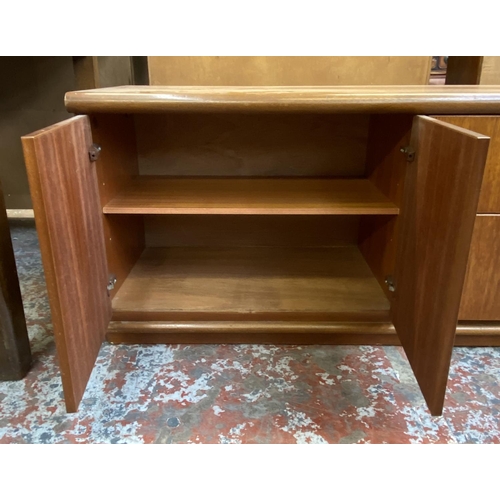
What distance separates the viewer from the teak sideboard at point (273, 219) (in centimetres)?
70

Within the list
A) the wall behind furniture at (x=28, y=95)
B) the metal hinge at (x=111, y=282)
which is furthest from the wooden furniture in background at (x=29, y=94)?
the metal hinge at (x=111, y=282)

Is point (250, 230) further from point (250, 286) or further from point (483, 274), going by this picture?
point (483, 274)

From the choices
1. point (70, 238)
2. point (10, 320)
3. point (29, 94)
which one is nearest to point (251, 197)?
point (70, 238)

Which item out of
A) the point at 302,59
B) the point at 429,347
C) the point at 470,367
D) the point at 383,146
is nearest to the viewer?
the point at 429,347

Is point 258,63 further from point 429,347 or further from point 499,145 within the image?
point 429,347

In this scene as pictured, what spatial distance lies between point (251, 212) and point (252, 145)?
393mm

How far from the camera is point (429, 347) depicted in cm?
74

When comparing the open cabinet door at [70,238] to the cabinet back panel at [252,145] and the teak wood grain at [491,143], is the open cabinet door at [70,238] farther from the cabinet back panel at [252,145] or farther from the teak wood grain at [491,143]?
the teak wood grain at [491,143]

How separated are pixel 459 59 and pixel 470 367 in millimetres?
1157

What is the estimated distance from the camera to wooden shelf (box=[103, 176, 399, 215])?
997 millimetres

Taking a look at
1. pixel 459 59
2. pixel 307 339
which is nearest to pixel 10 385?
pixel 307 339

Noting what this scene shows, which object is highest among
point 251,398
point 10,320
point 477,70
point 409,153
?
point 477,70

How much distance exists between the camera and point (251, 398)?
91cm

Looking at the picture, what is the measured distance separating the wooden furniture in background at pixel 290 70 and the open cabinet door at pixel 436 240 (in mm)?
826
